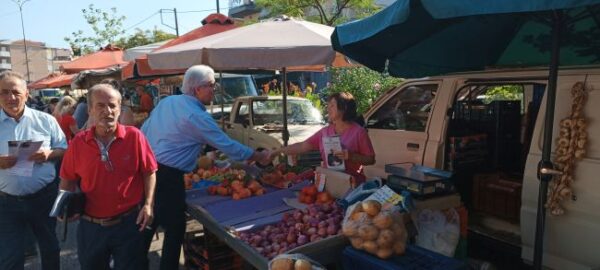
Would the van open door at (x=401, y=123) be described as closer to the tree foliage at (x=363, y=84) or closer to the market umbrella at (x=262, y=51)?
the market umbrella at (x=262, y=51)

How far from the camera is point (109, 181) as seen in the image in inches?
116

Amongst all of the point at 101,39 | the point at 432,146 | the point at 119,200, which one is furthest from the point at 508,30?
the point at 101,39

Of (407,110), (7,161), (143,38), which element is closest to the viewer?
(7,161)

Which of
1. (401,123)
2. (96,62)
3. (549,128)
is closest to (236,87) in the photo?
(96,62)

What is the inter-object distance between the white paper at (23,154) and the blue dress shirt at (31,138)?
8 centimetres

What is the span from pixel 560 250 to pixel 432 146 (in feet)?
5.01

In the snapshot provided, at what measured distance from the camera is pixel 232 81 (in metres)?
15.9

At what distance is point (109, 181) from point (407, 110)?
3279 millimetres

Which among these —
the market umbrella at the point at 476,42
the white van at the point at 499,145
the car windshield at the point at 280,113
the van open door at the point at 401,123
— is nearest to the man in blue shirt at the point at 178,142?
the market umbrella at the point at 476,42

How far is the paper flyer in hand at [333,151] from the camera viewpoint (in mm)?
3685

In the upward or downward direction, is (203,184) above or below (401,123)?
below

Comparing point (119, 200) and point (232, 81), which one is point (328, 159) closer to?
point (119, 200)

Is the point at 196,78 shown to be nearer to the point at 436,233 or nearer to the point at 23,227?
the point at 23,227

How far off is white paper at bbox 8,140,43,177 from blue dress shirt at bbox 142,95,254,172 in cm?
87
